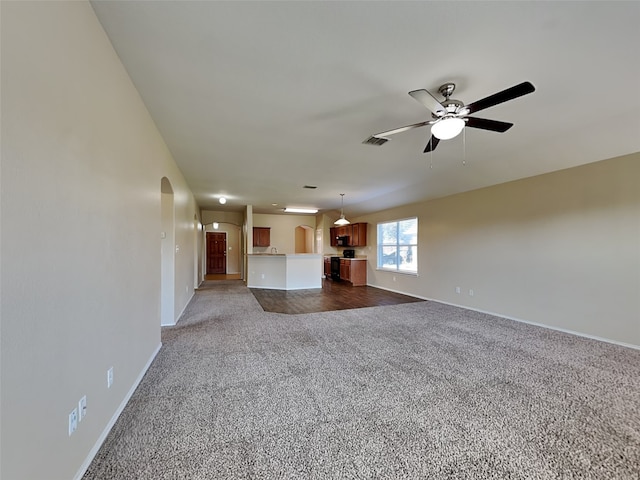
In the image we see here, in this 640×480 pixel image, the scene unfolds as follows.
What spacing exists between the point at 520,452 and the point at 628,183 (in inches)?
150

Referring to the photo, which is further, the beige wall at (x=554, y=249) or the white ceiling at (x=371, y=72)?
the beige wall at (x=554, y=249)

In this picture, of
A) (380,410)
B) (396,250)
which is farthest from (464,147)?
(396,250)

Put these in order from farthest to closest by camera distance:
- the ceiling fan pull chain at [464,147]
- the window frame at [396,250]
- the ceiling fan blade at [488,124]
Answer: the window frame at [396,250] → the ceiling fan pull chain at [464,147] → the ceiling fan blade at [488,124]

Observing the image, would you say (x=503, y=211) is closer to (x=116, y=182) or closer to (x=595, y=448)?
(x=595, y=448)

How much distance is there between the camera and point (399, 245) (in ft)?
25.5

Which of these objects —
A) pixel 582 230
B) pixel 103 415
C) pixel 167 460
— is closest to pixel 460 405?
pixel 167 460

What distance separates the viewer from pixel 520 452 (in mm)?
1655

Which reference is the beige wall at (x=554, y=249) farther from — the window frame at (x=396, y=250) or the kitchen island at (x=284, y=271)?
the kitchen island at (x=284, y=271)

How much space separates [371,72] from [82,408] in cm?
290

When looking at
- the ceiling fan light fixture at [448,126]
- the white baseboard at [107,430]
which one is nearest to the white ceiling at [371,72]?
the ceiling fan light fixture at [448,126]

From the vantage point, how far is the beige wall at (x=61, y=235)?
101cm

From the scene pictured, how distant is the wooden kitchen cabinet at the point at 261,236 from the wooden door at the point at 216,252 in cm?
190

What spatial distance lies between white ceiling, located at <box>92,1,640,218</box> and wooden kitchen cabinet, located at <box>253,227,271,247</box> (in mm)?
6756

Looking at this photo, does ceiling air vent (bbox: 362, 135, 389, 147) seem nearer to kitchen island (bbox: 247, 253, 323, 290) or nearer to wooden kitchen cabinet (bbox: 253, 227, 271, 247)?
kitchen island (bbox: 247, 253, 323, 290)
